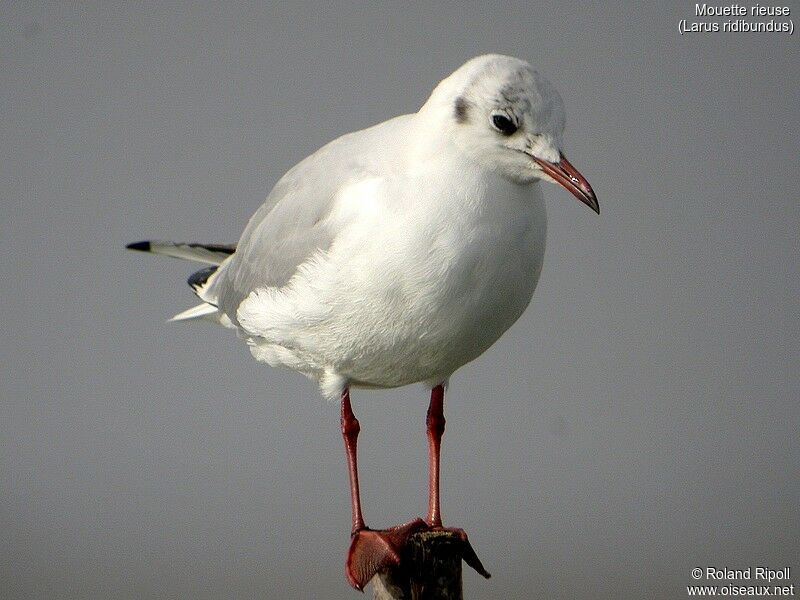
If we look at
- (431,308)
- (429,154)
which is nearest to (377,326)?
(431,308)

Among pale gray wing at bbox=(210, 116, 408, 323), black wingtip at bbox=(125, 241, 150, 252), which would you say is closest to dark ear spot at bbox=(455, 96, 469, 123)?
pale gray wing at bbox=(210, 116, 408, 323)

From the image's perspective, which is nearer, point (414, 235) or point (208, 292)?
point (414, 235)

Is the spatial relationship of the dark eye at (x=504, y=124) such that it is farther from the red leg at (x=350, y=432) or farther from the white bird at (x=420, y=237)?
the red leg at (x=350, y=432)

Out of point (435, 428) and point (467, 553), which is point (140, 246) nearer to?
point (435, 428)

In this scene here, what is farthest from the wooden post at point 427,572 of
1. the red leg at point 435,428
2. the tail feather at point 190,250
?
the tail feather at point 190,250

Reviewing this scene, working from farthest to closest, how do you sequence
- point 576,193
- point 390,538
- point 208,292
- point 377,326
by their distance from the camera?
point 208,292
point 390,538
point 377,326
point 576,193

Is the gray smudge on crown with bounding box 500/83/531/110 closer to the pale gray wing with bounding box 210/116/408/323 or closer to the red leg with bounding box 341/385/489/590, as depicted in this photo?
the pale gray wing with bounding box 210/116/408/323

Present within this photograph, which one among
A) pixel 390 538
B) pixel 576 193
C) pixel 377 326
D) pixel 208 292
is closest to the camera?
pixel 576 193

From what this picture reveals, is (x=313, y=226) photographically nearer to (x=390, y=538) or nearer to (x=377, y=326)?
(x=377, y=326)
